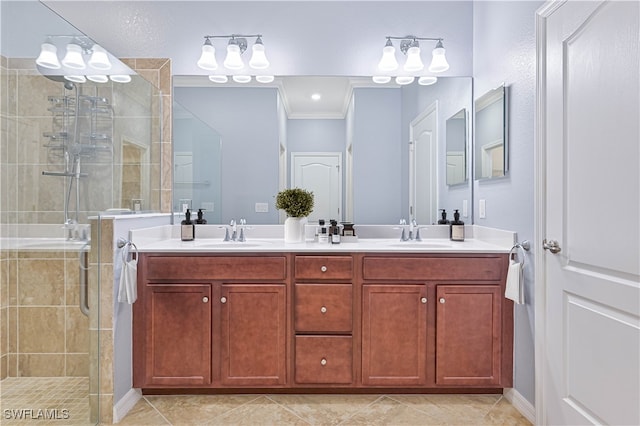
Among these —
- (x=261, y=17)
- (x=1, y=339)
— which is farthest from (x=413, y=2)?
(x=1, y=339)

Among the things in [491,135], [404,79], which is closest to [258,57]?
[404,79]

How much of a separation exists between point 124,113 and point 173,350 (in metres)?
1.42

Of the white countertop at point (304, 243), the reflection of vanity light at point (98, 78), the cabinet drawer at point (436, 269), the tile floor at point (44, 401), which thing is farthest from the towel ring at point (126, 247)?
the cabinet drawer at point (436, 269)

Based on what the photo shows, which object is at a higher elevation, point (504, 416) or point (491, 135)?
point (491, 135)

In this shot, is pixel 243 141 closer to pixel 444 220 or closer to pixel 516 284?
pixel 444 220

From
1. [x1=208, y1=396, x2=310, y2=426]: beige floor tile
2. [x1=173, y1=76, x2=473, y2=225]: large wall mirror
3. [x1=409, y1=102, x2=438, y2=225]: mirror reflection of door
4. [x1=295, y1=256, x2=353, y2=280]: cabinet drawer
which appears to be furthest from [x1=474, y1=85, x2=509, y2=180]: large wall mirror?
[x1=208, y1=396, x2=310, y2=426]: beige floor tile

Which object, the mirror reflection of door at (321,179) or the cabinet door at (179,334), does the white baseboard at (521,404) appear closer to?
the mirror reflection of door at (321,179)

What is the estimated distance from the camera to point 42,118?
5.32ft

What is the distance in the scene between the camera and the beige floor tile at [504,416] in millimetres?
1991

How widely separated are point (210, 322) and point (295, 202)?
90cm

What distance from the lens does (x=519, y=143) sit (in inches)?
83.5

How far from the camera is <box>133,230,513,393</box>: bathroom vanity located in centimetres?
215

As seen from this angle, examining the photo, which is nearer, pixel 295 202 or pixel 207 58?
pixel 295 202

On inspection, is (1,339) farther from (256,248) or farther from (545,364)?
(545,364)
